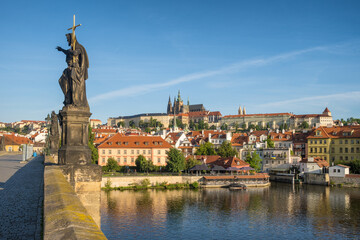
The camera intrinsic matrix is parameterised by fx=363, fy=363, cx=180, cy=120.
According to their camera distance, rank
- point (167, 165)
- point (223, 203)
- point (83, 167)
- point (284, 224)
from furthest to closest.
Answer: point (167, 165), point (223, 203), point (284, 224), point (83, 167)

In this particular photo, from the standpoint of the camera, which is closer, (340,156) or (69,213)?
(69,213)

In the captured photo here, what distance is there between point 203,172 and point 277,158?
799 inches

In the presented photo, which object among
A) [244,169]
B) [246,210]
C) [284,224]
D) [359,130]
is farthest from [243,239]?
[359,130]

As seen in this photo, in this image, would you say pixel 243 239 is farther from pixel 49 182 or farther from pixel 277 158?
pixel 277 158

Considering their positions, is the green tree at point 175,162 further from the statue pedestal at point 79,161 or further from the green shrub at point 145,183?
the statue pedestal at point 79,161

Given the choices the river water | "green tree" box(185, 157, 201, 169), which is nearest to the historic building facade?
"green tree" box(185, 157, 201, 169)

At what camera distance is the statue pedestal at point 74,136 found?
32.3 feet

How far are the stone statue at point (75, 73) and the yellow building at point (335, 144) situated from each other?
238ft

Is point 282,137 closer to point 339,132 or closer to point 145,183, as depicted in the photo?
point 339,132

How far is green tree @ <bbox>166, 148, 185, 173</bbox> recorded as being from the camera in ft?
204

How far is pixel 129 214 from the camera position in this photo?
119 ft

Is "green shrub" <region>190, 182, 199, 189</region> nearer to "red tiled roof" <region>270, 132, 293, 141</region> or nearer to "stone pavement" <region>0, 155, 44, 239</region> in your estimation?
"red tiled roof" <region>270, 132, 293, 141</region>

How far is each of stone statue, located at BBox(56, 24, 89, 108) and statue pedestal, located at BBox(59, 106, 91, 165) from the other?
0.26 metres

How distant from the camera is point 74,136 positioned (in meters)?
10.1
